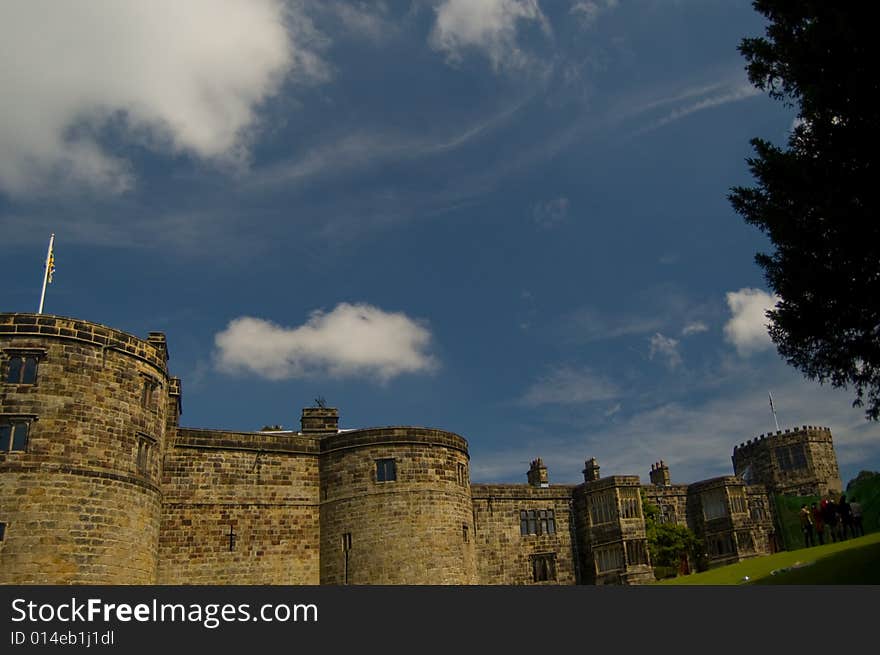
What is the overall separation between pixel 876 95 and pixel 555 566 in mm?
35943

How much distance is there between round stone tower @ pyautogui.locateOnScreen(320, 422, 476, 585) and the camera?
113 ft

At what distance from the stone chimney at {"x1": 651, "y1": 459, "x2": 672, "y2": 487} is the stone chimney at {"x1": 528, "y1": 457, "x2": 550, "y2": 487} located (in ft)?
28.1

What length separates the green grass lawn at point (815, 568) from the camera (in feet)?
71.7

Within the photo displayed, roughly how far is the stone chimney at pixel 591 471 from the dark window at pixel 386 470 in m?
20.1

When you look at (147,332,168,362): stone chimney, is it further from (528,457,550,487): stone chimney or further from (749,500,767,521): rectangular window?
(749,500,767,521): rectangular window

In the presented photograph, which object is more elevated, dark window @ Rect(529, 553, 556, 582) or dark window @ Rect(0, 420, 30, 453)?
dark window @ Rect(0, 420, 30, 453)

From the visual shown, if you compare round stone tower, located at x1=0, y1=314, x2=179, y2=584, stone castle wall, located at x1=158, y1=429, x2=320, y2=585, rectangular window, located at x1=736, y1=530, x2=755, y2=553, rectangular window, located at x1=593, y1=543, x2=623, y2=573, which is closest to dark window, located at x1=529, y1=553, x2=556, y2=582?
rectangular window, located at x1=593, y1=543, x2=623, y2=573

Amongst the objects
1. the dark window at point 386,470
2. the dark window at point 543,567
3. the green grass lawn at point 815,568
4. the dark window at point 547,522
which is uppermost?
the dark window at point 386,470

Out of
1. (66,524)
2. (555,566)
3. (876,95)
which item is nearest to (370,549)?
(66,524)

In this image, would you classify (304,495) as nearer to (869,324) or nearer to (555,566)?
(555,566)

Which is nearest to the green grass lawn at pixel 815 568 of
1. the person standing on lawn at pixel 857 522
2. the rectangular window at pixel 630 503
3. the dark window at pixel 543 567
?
the person standing on lawn at pixel 857 522

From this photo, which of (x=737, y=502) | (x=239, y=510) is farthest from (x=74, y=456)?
(x=737, y=502)

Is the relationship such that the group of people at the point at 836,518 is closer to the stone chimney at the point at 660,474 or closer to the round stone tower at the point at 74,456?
the stone chimney at the point at 660,474
